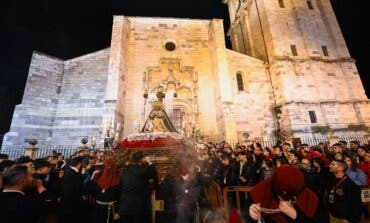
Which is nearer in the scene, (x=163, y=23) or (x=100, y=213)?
(x=100, y=213)

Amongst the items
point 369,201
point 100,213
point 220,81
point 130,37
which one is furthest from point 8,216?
point 130,37

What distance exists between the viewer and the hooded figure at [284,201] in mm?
1622

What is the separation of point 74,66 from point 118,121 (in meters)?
6.70

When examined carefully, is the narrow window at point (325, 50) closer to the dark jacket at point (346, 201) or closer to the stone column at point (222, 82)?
the stone column at point (222, 82)

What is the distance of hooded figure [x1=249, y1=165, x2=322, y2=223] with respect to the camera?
1.62 m

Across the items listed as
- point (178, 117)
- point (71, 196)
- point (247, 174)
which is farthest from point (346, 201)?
point (178, 117)

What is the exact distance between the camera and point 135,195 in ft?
12.6

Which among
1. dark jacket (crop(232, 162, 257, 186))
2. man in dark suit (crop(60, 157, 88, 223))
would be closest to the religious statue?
dark jacket (crop(232, 162, 257, 186))

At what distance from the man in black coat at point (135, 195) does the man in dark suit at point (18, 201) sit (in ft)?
4.95

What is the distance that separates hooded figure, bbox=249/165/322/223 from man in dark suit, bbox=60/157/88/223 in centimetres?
368

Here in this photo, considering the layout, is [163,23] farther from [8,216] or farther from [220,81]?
[8,216]

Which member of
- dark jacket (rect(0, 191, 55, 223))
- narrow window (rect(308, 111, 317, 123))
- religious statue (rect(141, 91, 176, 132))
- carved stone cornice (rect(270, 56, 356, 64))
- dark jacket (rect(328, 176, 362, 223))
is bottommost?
dark jacket (rect(328, 176, 362, 223))

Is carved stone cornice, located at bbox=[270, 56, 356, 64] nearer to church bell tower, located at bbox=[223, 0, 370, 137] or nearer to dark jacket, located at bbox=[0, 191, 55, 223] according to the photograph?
church bell tower, located at bbox=[223, 0, 370, 137]

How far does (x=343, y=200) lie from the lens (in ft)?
11.0
